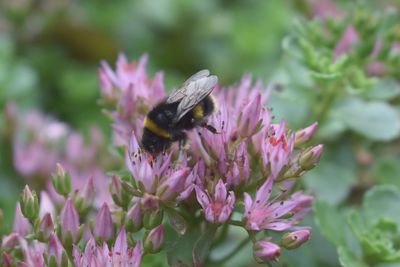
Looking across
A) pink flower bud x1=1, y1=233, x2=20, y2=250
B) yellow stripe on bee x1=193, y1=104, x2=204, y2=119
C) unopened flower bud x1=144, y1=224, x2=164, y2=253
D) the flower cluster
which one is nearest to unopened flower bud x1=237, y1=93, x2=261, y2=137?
the flower cluster

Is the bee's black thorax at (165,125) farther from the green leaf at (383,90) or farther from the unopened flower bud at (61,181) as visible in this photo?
the green leaf at (383,90)

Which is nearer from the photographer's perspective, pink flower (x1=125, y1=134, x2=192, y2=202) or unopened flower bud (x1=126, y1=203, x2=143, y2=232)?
pink flower (x1=125, y1=134, x2=192, y2=202)

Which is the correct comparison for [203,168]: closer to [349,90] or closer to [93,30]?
[349,90]

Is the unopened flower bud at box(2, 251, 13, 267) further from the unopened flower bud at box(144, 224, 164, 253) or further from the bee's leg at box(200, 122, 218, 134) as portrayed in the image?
the bee's leg at box(200, 122, 218, 134)

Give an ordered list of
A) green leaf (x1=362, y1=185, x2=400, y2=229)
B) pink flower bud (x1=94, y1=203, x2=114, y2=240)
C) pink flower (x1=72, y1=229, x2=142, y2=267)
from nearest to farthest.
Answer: pink flower (x1=72, y1=229, x2=142, y2=267)
pink flower bud (x1=94, y1=203, x2=114, y2=240)
green leaf (x1=362, y1=185, x2=400, y2=229)

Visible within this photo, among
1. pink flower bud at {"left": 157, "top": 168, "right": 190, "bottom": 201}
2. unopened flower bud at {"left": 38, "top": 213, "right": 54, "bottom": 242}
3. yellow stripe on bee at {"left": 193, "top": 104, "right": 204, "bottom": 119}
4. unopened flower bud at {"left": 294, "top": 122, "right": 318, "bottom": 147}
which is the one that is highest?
yellow stripe on bee at {"left": 193, "top": 104, "right": 204, "bottom": 119}

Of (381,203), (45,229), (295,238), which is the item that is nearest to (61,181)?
(45,229)

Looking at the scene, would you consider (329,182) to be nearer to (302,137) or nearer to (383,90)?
(383,90)
